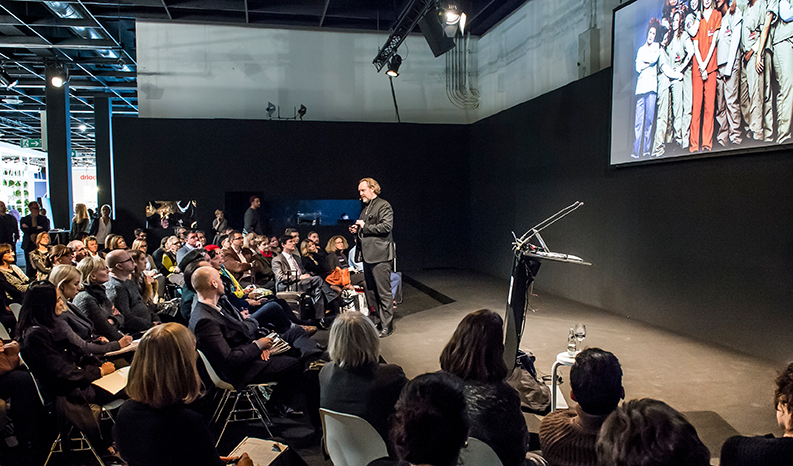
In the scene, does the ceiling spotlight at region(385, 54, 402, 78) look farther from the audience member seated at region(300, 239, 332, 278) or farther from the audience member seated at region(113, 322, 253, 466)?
the audience member seated at region(113, 322, 253, 466)

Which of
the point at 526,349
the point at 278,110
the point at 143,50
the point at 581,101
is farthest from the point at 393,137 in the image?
the point at 526,349

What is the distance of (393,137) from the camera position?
9891mm

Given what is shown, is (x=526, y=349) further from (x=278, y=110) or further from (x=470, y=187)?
(x=278, y=110)

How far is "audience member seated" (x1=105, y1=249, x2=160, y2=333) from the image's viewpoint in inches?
150

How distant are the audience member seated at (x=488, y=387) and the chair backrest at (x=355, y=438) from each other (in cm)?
36

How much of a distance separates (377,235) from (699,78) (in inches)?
132

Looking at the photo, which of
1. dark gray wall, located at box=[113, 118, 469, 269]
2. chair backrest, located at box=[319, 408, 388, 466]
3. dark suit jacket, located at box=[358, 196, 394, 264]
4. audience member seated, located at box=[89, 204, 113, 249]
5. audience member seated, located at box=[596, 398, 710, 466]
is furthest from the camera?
dark gray wall, located at box=[113, 118, 469, 269]

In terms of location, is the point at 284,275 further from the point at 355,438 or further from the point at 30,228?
the point at 30,228

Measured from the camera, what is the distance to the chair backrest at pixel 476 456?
4.82ft

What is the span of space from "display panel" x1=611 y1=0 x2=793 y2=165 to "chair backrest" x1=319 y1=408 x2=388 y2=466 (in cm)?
402

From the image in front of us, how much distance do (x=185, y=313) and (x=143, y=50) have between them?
823cm

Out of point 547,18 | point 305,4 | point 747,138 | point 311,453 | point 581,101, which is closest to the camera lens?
point 311,453

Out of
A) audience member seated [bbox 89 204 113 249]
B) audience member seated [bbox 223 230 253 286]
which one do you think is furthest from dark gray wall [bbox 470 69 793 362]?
audience member seated [bbox 89 204 113 249]

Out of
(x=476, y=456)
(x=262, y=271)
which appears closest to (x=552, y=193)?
(x=262, y=271)
